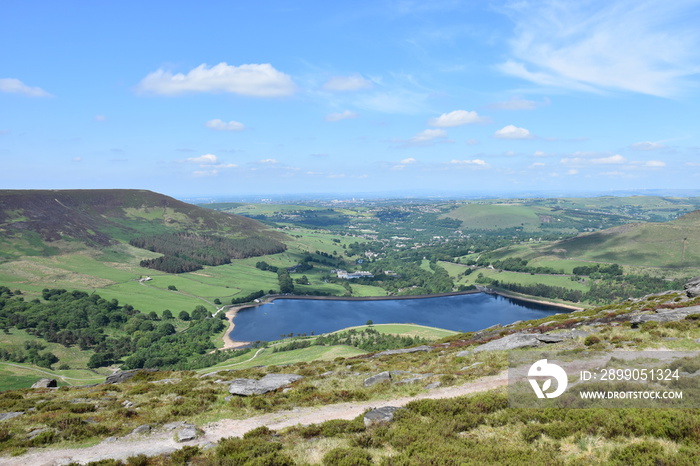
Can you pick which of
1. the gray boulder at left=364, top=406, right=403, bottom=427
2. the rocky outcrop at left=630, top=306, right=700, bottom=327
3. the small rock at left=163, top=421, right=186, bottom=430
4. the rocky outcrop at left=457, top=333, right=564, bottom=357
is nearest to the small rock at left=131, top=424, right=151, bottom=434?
the small rock at left=163, top=421, right=186, bottom=430

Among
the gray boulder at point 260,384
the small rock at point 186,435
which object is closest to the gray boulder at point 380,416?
the small rock at point 186,435

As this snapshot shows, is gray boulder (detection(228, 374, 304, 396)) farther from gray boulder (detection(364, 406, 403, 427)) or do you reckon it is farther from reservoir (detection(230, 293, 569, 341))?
reservoir (detection(230, 293, 569, 341))

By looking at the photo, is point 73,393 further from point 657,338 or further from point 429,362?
point 657,338

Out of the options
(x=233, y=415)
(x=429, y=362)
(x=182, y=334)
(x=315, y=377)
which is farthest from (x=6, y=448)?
(x=182, y=334)

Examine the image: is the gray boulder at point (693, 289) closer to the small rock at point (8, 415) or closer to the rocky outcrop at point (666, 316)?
the rocky outcrop at point (666, 316)

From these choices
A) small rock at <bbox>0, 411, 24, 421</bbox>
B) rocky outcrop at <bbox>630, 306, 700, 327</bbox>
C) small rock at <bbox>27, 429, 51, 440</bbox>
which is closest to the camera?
small rock at <bbox>27, 429, 51, 440</bbox>
